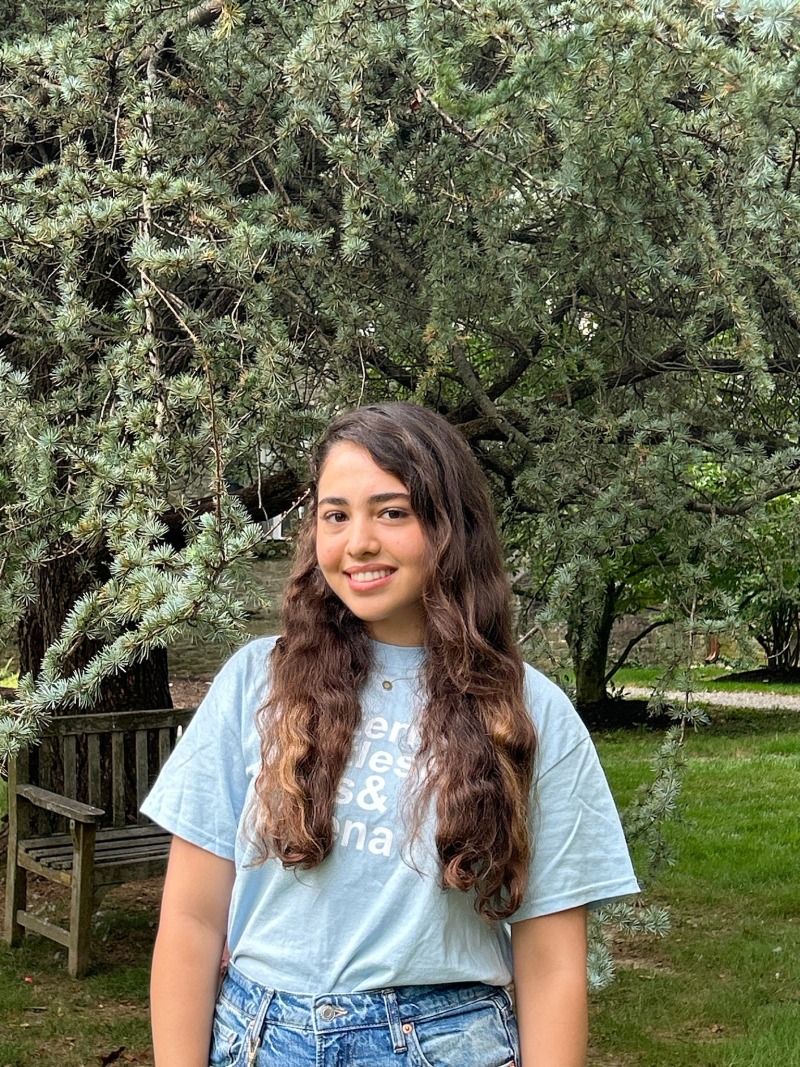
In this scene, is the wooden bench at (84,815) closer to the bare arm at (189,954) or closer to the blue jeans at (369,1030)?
the bare arm at (189,954)

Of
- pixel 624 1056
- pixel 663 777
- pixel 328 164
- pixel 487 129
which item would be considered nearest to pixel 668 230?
pixel 487 129

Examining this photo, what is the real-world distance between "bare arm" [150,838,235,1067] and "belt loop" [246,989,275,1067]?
0.32ft

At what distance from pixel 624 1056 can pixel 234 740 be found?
3179 millimetres

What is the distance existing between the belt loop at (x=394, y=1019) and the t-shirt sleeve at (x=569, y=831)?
0.21 metres

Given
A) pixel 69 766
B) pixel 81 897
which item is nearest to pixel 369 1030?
pixel 81 897

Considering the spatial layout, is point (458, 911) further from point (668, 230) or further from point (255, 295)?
point (668, 230)

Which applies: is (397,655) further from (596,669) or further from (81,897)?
(596,669)

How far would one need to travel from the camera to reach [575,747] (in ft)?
5.90

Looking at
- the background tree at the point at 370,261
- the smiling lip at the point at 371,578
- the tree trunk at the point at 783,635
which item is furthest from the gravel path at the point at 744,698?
the smiling lip at the point at 371,578

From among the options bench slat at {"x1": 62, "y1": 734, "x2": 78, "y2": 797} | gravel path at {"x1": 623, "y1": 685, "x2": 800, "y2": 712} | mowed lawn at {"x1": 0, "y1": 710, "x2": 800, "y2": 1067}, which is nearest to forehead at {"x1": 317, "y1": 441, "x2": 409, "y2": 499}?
mowed lawn at {"x1": 0, "y1": 710, "x2": 800, "y2": 1067}

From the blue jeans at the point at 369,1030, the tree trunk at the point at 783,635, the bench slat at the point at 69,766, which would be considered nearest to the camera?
the blue jeans at the point at 369,1030

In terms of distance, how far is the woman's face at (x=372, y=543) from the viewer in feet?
5.92

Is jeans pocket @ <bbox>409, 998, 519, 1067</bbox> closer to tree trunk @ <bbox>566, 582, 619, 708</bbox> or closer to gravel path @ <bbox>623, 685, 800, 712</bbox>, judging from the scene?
tree trunk @ <bbox>566, 582, 619, 708</bbox>

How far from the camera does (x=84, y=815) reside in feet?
16.1
